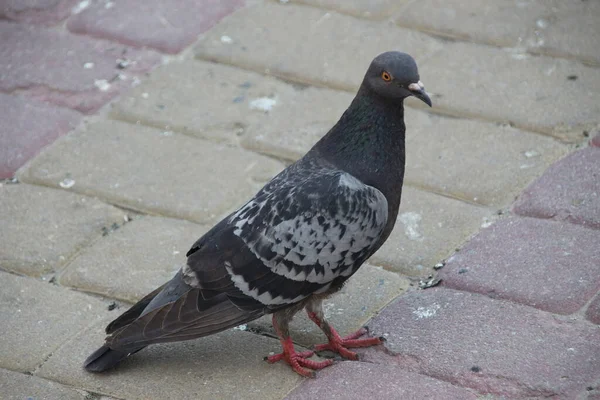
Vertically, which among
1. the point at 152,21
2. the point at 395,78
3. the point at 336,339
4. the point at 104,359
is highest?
the point at 395,78

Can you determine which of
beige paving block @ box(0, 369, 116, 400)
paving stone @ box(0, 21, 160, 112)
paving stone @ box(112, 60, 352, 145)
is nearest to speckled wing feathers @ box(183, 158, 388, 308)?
beige paving block @ box(0, 369, 116, 400)

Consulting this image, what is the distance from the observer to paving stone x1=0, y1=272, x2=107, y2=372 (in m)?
4.00

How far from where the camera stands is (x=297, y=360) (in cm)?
383

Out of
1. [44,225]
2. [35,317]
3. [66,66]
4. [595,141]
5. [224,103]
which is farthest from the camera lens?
[66,66]

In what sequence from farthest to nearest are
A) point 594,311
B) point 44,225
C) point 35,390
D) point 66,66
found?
point 66,66 → point 44,225 → point 594,311 → point 35,390

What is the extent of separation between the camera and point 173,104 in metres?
5.67

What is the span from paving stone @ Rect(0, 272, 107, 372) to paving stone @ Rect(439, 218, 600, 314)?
5.35 feet

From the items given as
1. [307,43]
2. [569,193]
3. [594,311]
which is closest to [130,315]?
[594,311]

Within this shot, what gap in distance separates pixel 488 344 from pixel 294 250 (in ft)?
2.85

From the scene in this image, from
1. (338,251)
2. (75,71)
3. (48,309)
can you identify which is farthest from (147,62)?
(338,251)

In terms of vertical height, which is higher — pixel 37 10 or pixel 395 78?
pixel 395 78

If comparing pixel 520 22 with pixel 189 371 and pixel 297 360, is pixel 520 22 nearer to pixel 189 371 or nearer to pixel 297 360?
pixel 297 360

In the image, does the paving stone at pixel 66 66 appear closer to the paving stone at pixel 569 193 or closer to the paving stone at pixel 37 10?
the paving stone at pixel 37 10

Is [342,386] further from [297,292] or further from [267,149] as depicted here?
[267,149]
